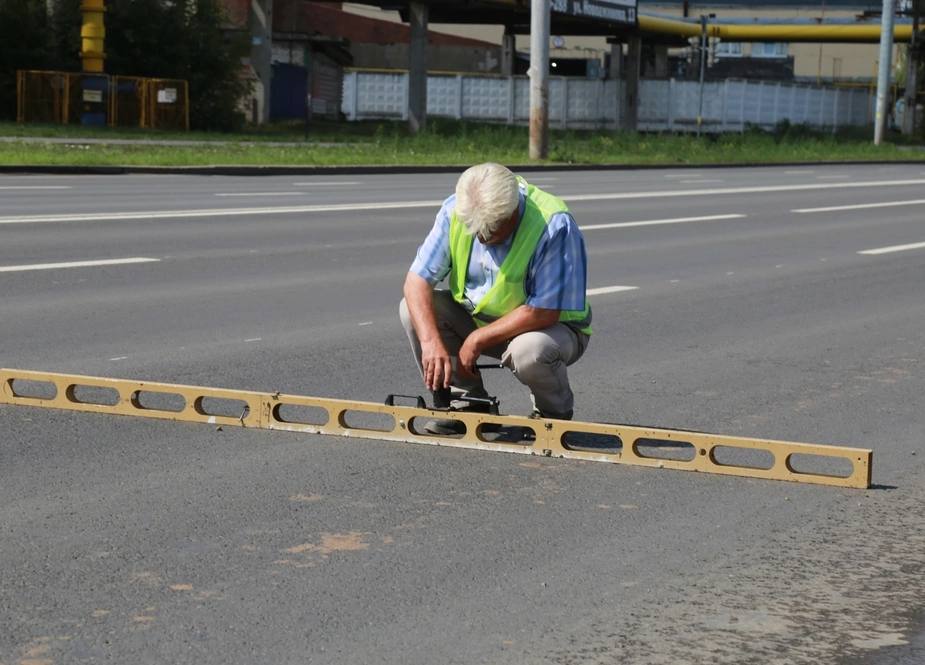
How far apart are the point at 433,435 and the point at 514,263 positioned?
31.2 inches

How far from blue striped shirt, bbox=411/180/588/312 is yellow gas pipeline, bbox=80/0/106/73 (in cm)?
3952

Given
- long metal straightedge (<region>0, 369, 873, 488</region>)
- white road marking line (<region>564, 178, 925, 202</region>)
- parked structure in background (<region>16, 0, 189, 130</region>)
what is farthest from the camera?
parked structure in background (<region>16, 0, 189, 130</region>)

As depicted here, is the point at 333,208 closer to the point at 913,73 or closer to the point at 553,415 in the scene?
the point at 553,415

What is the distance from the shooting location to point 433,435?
707 centimetres

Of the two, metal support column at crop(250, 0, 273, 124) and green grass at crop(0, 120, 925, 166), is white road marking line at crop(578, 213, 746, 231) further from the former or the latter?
metal support column at crop(250, 0, 273, 124)

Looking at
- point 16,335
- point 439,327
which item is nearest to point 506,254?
point 439,327

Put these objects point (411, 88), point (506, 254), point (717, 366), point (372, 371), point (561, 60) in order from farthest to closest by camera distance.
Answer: point (561, 60) < point (411, 88) < point (717, 366) < point (372, 371) < point (506, 254)

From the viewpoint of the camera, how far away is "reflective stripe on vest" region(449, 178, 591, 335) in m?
6.87

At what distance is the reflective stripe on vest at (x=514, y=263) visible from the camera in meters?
6.87

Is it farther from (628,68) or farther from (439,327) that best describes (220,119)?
(439,327)

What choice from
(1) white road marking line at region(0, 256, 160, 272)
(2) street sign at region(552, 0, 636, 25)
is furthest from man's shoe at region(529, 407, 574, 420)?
(2) street sign at region(552, 0, 636, 25)

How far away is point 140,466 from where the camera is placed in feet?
21.2

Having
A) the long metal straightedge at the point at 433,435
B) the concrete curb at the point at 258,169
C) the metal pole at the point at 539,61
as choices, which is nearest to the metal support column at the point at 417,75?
the concrete curb at the point at 258,169

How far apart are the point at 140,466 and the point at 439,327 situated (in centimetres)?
146
